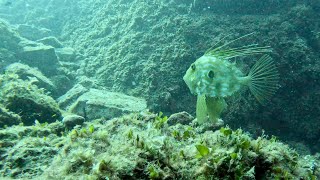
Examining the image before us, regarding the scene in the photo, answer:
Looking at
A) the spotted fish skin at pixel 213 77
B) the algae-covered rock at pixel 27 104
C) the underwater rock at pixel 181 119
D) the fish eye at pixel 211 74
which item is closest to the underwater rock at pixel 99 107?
the algae-covered rock at pixel 27 104

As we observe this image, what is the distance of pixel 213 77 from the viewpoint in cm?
312

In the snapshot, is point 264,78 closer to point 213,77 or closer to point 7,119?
point 213,77

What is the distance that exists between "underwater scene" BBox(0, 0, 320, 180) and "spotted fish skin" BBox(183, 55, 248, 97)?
13mm

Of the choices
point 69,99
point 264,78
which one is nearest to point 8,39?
point 69,99

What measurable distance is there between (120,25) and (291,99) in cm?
898

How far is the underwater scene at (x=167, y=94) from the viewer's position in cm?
227

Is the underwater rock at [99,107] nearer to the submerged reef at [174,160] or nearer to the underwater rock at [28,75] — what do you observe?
the underwater rock at [28,75]

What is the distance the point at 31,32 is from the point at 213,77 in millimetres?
16794

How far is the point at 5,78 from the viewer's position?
7.00 m

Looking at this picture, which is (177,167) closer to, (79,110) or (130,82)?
(79,110)

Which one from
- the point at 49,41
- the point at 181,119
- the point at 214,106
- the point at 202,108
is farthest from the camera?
the point at 49,41

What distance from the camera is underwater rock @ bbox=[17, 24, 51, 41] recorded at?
A: 16.3 m

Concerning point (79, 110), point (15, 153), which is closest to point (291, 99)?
point (79, 110)

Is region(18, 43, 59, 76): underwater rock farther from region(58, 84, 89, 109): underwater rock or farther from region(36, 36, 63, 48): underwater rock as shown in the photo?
region(58, 84, 89, 109): underwater rock
